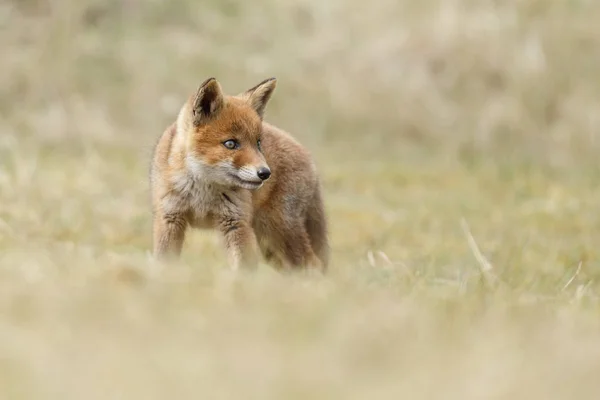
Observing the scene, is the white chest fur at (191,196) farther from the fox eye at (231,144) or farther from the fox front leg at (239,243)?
the fox eye at (231,144)

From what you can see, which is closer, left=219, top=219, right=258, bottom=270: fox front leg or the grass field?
the grass field

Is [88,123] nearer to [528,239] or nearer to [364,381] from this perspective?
[528,239]

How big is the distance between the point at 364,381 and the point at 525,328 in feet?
3.63

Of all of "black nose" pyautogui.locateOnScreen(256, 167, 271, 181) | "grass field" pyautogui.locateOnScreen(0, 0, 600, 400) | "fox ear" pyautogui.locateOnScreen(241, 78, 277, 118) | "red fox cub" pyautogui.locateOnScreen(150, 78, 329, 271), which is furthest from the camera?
"fox ear" pyautogui.locateOnScreen(241, 78, 277, 118)

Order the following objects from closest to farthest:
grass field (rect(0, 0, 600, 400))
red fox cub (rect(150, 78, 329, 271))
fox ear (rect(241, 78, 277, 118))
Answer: grass field (rect(0, 0, 600, 400)) → red fox cub (rect(150, 78, 329, 271)) → fox ear (rect(241, 78, 277, 118))

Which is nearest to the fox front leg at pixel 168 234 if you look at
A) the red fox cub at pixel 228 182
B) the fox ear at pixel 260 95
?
the red fox cub at pixel 228 182

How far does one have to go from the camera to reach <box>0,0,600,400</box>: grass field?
3.85 metres

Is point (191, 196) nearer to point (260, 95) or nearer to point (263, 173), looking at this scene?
point (263, 173)

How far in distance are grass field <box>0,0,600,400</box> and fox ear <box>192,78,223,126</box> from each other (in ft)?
2.67

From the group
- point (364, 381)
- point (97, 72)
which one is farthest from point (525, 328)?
point (97, 72)

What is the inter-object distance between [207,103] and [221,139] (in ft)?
0.71

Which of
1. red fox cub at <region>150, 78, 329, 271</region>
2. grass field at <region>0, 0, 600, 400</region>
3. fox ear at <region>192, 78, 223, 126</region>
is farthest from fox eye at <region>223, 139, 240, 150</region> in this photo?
grass field at <region>0, 0, 600, 400</region>

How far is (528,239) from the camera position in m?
10.2

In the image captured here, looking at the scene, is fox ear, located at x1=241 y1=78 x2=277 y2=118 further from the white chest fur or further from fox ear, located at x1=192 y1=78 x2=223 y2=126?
the white chest fur
